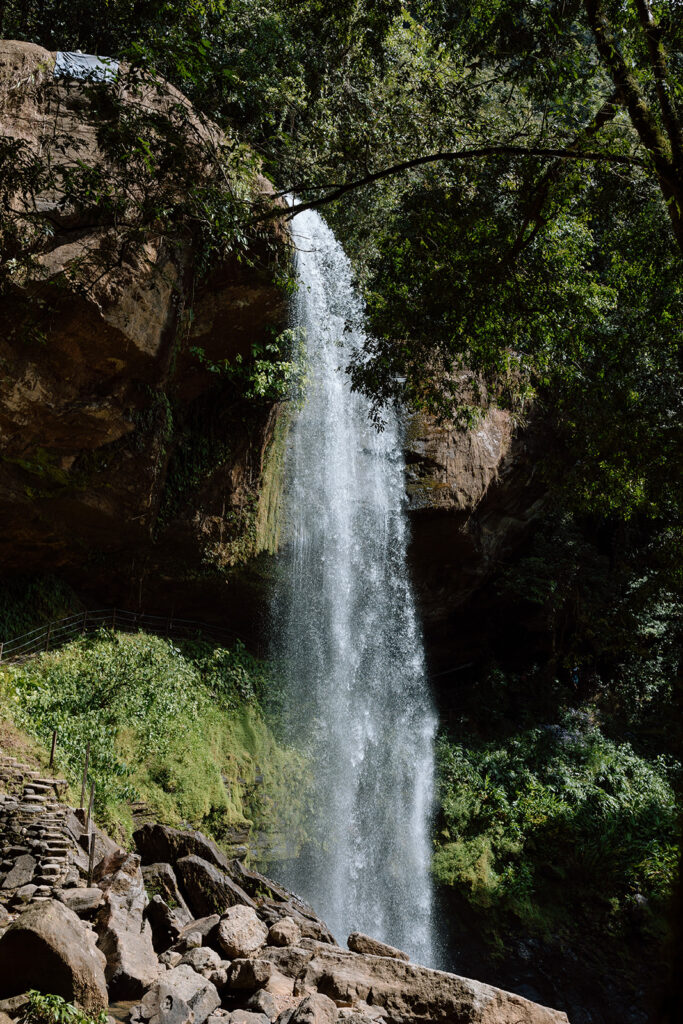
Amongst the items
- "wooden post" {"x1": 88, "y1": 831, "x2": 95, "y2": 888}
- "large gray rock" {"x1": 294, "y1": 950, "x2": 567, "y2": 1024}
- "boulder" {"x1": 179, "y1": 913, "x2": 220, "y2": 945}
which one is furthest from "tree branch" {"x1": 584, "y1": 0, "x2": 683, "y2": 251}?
"wooden post" {"x1": 88, "y1": 831, "x2": 95, "y2": 888}

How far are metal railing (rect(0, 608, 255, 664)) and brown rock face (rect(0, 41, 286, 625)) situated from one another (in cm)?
35

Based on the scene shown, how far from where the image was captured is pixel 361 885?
13.0 m

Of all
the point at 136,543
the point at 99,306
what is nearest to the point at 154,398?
the point at 99,306

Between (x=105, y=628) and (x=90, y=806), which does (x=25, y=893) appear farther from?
(x=105, y=628)

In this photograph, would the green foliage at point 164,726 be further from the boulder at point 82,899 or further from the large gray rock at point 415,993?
the large gray rock at point 415,993

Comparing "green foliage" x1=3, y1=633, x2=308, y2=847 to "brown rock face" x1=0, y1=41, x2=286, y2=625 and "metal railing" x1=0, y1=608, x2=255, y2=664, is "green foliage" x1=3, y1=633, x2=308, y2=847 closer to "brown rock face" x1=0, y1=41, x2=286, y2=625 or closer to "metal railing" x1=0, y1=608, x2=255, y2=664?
"metal railing" x1=0, y1=608, x2=255, y2=664

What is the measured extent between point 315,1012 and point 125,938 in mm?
2005

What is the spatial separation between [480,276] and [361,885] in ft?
35.7

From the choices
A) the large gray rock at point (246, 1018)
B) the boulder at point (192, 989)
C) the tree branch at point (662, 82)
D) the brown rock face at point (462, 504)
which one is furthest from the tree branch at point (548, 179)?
the boulder at point (192, 989)

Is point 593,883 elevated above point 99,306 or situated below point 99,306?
below

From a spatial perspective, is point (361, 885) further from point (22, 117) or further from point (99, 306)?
point (22, 117)

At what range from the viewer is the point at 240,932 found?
21.5ft

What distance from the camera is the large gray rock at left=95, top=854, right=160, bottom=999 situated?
522 centimetres

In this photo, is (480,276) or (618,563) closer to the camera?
(480,276)
